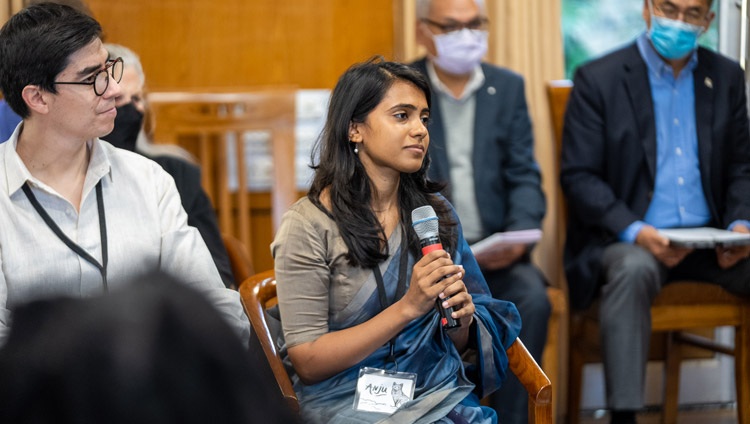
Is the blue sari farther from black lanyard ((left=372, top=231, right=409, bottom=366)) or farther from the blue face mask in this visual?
the blue face mask

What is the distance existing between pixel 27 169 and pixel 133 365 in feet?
5.07

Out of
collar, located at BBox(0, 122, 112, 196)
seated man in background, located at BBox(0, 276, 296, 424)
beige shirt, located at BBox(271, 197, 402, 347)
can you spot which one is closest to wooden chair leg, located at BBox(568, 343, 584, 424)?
beige shirt, located at BBox(271, 197, 402, 347)

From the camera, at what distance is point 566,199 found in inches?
140

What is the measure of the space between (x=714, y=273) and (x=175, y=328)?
3.04 metres

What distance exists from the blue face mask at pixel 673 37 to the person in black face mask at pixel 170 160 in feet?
5.86

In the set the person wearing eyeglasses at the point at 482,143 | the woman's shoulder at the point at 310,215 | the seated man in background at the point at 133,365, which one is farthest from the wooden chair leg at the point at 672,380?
the seated man in background at the point at 133,365

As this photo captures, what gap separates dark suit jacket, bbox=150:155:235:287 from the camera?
282 cm

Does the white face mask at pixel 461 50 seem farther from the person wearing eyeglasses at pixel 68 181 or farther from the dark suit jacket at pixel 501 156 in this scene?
the person wearing eyeglasses at pixel 68 181

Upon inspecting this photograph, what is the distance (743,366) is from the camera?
10.9 ft

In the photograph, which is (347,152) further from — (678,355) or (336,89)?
(678,355)

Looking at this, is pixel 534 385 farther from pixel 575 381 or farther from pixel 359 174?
pixel 575 381

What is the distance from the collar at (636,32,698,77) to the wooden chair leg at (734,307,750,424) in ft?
3.03

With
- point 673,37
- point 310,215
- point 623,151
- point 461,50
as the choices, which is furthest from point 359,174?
point 673,37

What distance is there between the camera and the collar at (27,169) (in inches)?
79.8
